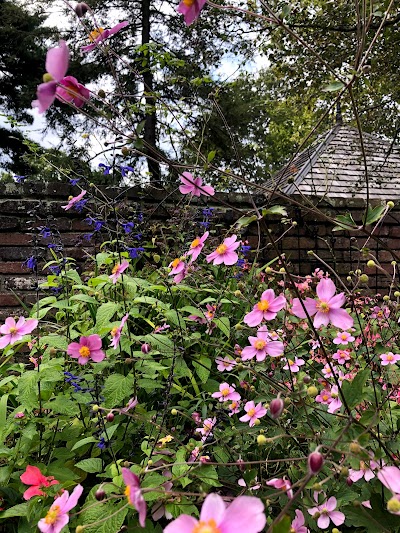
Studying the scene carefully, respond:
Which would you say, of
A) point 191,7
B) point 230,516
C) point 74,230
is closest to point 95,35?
point 191,7

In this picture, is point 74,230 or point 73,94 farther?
point 74,230

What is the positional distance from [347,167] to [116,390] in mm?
5961

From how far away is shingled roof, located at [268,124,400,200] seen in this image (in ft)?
18.8

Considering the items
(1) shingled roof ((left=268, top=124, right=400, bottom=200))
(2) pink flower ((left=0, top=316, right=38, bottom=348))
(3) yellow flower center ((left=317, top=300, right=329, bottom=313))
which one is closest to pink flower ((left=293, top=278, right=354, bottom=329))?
(3) yellow flower center ((left=317, top=300, right=329, bottom=313))

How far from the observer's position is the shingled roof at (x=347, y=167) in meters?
5.74

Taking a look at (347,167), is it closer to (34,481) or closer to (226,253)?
(226,253)

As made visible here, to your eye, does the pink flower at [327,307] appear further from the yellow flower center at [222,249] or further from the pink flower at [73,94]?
the pink flower at [73,94]

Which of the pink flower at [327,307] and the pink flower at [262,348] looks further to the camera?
the pink flower at [262,348]

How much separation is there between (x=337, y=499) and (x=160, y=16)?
31.9 feet

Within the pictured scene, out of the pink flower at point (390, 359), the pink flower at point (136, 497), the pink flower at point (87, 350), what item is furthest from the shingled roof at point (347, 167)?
the pink flower at point (136, 497)

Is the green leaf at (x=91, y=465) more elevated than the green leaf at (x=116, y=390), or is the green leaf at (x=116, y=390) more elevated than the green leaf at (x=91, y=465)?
the green leaf at (x=116, y=390)

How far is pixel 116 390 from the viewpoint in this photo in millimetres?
1158

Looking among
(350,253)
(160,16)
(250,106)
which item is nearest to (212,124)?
(250,106)

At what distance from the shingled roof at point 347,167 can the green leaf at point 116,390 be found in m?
4.56
